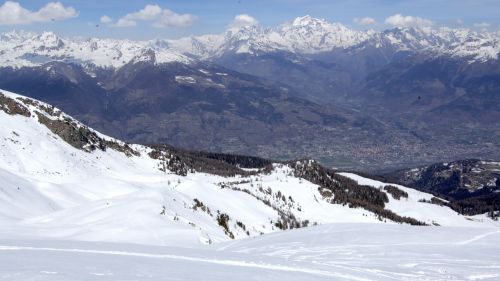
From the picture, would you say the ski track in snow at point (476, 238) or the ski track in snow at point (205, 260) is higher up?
the ski track in snow at point (476, 238)

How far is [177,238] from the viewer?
36562 mm

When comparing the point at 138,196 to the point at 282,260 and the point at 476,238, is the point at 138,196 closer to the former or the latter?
the point at 282,260

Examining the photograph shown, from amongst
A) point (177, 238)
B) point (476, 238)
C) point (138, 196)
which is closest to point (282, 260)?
point (177, 238)

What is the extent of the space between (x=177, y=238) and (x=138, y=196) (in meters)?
16.9

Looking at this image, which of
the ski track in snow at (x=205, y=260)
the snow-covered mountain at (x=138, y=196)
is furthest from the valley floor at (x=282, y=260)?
the snow-covered mountain at (x=138, y=196)

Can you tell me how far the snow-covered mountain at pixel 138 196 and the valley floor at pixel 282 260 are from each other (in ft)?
29.9

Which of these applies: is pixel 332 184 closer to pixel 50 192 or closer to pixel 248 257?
pixel 50 192

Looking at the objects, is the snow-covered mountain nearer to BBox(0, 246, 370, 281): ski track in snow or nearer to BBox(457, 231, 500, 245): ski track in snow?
BBox(0, 246, 370, 281): ski track in snow

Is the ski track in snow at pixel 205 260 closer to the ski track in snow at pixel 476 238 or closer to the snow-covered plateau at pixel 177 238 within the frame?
the snow-covered plateau at pixel 177 238

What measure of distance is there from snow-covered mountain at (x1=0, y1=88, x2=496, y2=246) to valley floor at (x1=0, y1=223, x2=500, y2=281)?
913 cm

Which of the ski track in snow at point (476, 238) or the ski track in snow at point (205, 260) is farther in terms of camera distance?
the ski track in snow at point (476, 238)

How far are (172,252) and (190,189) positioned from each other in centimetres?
4944

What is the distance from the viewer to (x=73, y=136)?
106 m

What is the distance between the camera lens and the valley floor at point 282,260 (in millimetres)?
18938
